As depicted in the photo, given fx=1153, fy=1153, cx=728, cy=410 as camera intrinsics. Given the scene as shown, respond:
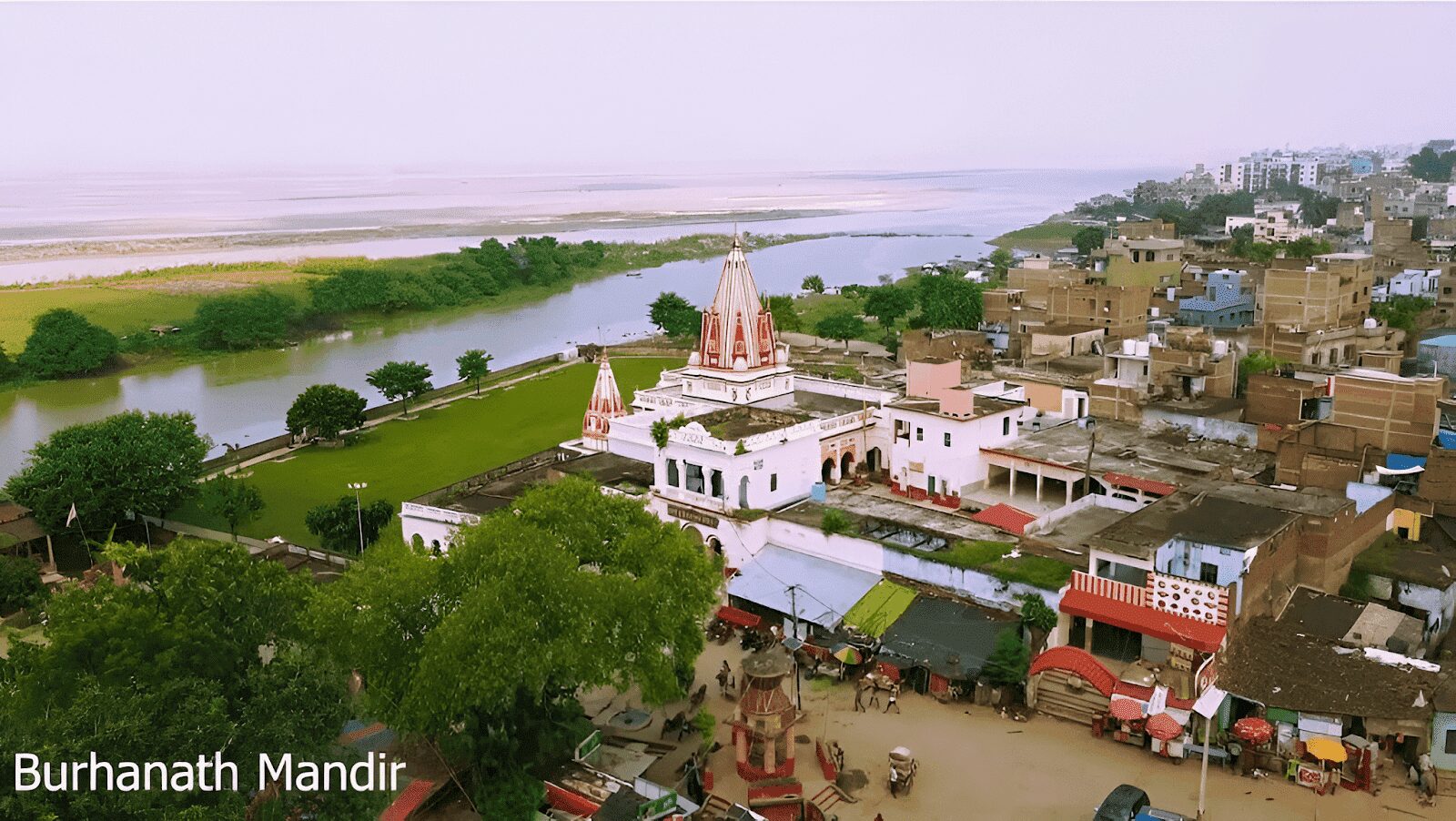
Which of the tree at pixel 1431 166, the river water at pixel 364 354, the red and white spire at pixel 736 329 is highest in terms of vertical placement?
the tree at pixel 1431 166

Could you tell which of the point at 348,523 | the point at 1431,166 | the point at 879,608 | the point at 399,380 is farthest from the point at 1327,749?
the point at 1431,166

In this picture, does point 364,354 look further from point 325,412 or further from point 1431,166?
point 1431,166

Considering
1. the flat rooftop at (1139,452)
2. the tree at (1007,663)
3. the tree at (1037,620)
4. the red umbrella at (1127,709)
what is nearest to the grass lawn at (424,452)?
the flat rooftop at (1139,452)

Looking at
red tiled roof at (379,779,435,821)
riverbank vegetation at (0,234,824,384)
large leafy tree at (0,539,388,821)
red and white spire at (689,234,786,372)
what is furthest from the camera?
riverbank vegetation at (0,234,824,384)

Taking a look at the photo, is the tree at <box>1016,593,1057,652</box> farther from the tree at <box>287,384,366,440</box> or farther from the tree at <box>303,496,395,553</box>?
the tree at <box>287,384,366,440</box>

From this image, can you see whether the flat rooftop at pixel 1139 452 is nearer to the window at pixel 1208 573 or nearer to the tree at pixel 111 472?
the window at pixel 1208 573

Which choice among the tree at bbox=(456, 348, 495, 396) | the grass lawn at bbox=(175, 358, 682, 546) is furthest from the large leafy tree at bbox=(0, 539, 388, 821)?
the tree at bbox=(456, 348, 495, 396)
